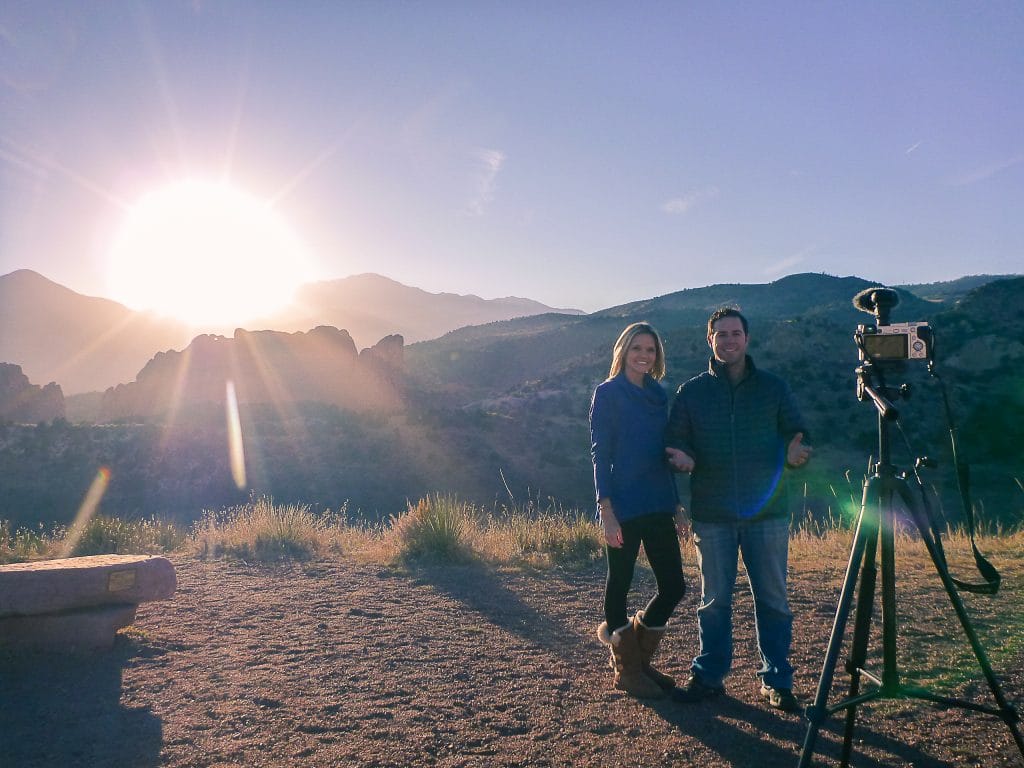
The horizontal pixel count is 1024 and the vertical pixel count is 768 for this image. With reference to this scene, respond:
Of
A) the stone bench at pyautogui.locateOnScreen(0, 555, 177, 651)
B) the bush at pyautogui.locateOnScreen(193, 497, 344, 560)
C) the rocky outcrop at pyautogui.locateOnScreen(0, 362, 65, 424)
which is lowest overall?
the bush at pyautogui.locateOnScreen(193, 497, 344, 560)

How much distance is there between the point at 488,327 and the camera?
9469 centimetres

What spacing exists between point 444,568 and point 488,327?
289 ft

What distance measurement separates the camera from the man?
3.31 meters

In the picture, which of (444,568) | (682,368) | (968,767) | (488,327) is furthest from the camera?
(488,327)

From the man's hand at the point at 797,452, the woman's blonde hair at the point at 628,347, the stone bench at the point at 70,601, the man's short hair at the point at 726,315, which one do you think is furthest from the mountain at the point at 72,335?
the man's hand at the point at 797,452

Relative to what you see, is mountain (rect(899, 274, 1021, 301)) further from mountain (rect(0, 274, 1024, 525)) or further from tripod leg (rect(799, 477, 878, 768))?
tripod leg (rect(799, 477, 878, 768))

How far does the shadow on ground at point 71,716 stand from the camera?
10.1ft

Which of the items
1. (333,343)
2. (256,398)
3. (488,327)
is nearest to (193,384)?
(256,398)

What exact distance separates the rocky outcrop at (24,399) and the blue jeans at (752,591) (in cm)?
3667

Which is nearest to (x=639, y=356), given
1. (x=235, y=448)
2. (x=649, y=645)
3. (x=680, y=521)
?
(x=680, y=521)

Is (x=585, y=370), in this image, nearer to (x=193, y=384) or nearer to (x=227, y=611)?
(x=193, y=384)

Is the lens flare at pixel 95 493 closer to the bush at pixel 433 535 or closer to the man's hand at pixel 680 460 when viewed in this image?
the bush at pixel 433 535

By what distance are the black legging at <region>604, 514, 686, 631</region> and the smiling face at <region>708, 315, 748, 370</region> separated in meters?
0.81

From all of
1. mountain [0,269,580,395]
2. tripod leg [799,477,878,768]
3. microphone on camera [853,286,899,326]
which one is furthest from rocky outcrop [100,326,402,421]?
mountain [0,269,580,395]
